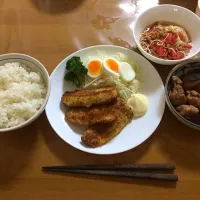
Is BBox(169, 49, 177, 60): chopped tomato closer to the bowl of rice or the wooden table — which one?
the wooden table

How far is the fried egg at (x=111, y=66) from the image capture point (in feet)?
4.60

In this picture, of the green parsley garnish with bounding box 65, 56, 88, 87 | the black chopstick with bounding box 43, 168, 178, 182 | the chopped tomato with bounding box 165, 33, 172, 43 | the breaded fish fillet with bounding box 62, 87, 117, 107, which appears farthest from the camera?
the chopped tomato with bounding box 165, 33, 172, 43

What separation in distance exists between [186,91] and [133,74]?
0.85ft

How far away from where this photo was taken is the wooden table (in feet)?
3.89

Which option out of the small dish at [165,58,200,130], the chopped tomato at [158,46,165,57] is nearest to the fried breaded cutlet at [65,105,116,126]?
the small dish at [165,58,200,130]

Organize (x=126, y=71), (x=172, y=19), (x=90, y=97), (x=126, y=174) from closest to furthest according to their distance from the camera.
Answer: (x=126, y=174) → (x=90, y=97) → (x=126, y=71) → (x=172, y=19)

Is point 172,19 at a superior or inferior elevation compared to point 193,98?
superior

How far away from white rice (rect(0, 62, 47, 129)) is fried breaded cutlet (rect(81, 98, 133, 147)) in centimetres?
24

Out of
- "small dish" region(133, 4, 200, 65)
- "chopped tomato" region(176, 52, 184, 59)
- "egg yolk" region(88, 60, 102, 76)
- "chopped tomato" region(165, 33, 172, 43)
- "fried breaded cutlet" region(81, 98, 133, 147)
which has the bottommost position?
"fried breaded cutlet" region(81, 98, 133, 147)

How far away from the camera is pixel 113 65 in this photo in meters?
1.43

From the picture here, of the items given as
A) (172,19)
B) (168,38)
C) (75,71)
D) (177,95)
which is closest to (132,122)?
(177,95)

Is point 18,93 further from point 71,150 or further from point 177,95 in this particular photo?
point 177,95

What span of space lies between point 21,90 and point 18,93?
0.02m

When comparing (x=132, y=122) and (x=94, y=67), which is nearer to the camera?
(x=132, y=122)
